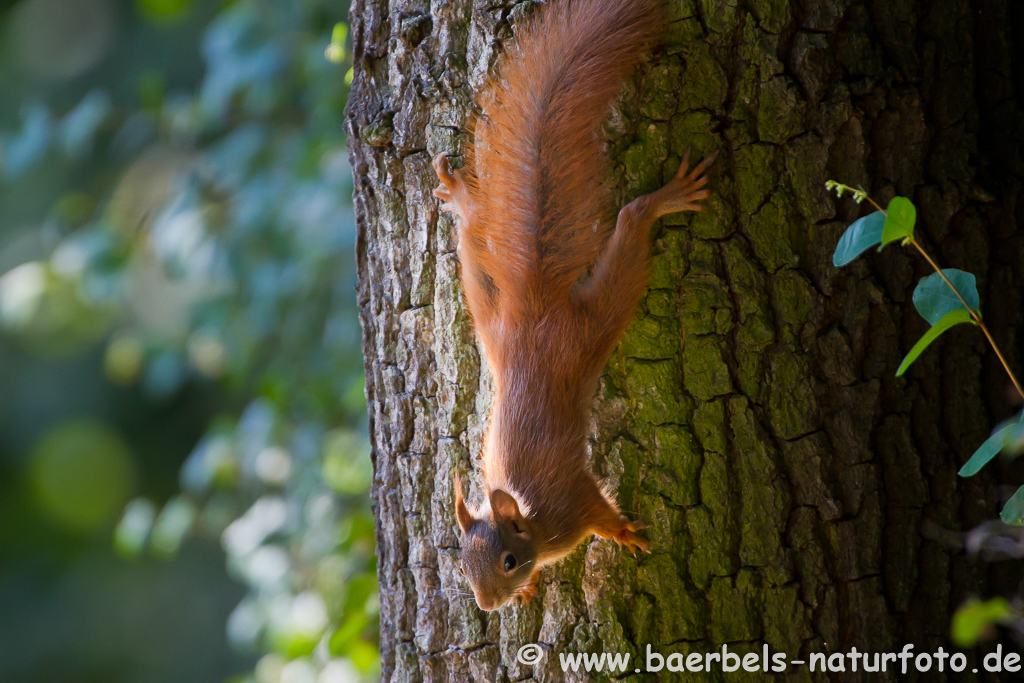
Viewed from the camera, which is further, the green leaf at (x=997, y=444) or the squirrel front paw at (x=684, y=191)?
the squirrel front paw at (x=684, y=191)

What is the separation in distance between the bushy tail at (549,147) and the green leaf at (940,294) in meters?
0.45

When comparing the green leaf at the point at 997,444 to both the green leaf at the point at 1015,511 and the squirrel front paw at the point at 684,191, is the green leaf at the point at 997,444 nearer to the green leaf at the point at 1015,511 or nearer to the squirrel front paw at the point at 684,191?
the green leaf at the point at 1015,511

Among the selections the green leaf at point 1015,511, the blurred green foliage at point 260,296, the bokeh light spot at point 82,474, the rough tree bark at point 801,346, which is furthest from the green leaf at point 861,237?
the bokeh light spot at point 82,474

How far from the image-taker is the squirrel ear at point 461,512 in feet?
4.17

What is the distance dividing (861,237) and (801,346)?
251 millimetres

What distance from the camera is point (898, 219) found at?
866 mm

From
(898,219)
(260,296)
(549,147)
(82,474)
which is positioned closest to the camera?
(898,219)

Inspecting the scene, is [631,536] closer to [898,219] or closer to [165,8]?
[898,219]

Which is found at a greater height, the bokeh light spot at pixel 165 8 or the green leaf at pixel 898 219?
the bokeh light spot at pixel 165 8

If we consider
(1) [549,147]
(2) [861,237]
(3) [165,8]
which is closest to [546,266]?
(1) [549,147]

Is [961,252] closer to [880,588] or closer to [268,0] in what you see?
[880,588]

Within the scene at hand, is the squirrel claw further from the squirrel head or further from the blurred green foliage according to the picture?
the blurred green foliage

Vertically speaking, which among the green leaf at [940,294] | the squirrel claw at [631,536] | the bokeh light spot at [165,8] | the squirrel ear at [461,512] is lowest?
the squirrel claw at [631,536]

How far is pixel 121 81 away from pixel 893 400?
149 inches
